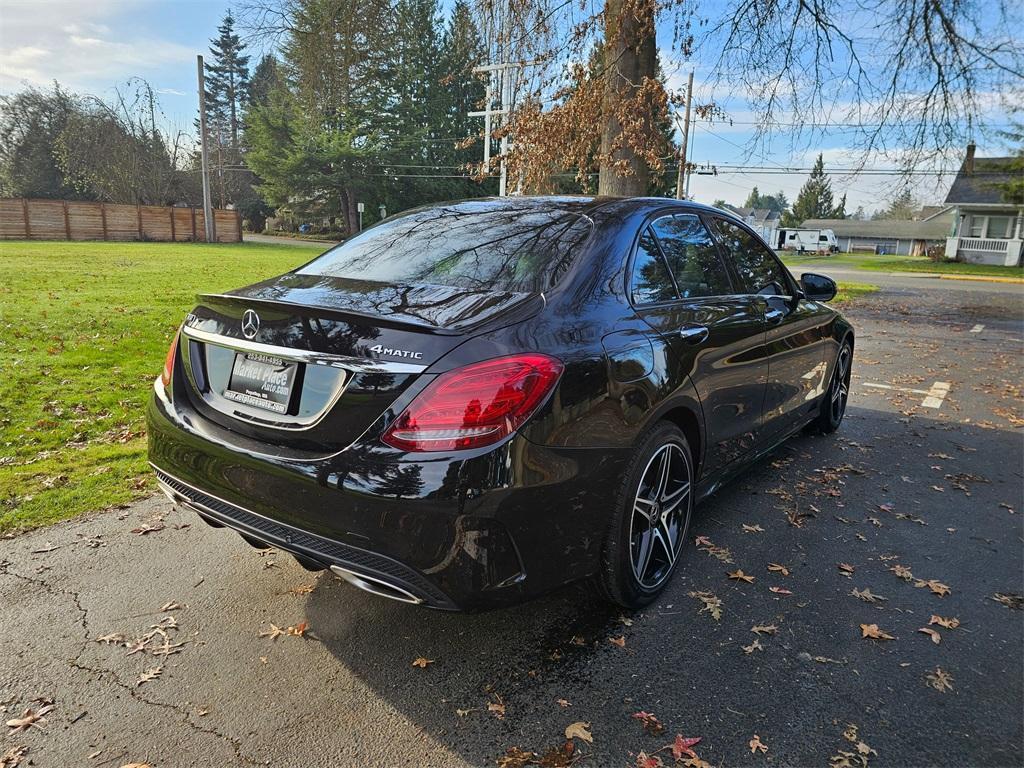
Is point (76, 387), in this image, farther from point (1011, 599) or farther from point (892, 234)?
point (892, 234)

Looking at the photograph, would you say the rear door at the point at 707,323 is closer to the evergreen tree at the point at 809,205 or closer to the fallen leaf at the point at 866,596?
the fallen leaf at the point at 866,596

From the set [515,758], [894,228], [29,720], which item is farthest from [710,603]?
[894,228]

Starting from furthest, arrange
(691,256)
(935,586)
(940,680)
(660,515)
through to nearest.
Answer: (691,256) < (935,586) < (660,515) < (940,680)

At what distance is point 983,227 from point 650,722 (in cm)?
5174

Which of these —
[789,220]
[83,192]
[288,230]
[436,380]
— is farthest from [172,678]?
[789,220]

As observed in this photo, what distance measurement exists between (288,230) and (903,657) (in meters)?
64.7

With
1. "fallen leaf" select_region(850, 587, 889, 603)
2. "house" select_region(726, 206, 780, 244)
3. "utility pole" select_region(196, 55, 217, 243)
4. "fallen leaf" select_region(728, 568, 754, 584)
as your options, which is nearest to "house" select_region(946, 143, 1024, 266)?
"house" select_region(726, 206, 780, 244)

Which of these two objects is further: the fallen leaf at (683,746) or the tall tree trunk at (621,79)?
the tall tree trunk at (621,79)

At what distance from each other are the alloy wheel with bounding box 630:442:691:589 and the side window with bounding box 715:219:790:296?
1397 millimetres

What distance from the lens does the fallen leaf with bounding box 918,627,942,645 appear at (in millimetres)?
2770

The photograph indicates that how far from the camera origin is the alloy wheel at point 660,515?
2838mm

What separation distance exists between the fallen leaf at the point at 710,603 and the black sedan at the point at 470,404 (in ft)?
0.63

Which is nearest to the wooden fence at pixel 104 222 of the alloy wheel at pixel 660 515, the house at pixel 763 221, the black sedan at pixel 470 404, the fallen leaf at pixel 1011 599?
the black sedan at pixel 470 404

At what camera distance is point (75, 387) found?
6125 millimetres
